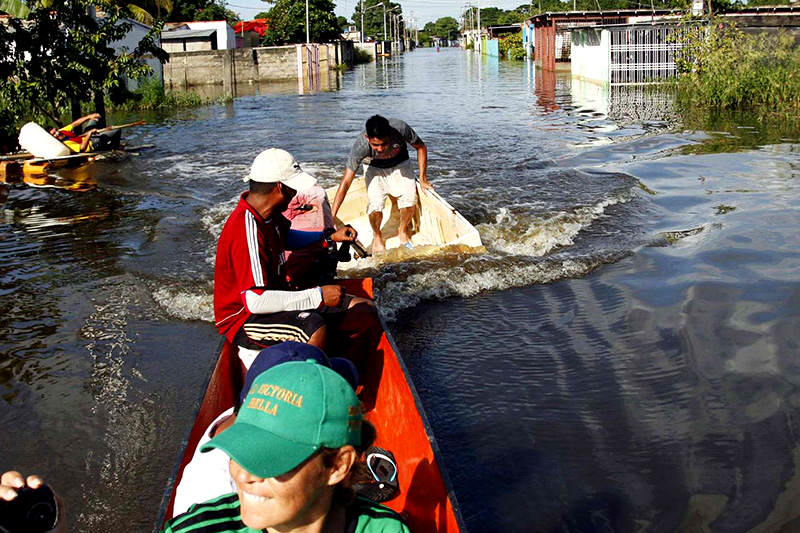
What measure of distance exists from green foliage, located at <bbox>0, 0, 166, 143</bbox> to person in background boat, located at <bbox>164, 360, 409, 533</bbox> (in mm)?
17293

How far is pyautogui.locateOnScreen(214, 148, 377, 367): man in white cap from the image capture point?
4.35 meters

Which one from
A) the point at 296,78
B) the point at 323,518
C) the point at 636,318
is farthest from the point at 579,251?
the point at 296,78

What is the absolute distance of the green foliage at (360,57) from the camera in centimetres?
7724

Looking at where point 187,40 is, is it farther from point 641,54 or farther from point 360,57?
point 360,57

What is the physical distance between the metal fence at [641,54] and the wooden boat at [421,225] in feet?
74.4

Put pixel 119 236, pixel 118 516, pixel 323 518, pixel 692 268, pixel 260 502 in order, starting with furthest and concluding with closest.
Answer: pixel 119 236
pixel 692 268
pixel 118 516
pixel 323 518
pixel 260 502

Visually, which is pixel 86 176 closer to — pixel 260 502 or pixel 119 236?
pixel 119 236

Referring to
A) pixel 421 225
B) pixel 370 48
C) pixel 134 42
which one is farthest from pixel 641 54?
pixel 370 48

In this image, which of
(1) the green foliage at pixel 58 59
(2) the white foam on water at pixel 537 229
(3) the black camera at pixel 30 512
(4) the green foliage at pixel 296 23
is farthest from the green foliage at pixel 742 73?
(4) the green foliage at pixel 296 23

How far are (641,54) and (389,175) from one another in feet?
77.7

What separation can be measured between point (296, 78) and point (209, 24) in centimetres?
1056

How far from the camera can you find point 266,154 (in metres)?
4.61

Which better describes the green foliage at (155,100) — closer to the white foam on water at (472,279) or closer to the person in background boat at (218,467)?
the white foam on water at (472,279)

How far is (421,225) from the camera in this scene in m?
9.57
